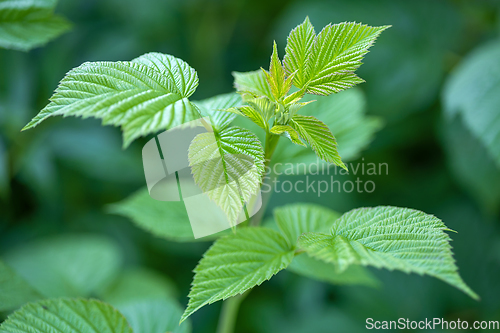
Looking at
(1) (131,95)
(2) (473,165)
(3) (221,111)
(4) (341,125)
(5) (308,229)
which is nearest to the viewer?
(1) (131,95)

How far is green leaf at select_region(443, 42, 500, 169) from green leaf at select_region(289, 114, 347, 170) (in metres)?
0.86

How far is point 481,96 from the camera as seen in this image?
1.19 m

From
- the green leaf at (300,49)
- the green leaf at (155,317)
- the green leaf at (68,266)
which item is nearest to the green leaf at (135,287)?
the green leaf at (68,266)

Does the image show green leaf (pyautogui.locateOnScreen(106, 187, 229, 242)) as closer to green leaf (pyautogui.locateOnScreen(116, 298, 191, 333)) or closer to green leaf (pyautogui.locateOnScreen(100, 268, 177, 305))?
green leaf (pyautogui.locateOnScreen(116, 298, 191, 333))

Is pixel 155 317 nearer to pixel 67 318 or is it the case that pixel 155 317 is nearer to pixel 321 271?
pixel 67 318

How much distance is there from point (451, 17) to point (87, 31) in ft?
5.57

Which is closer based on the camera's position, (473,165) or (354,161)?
(473,165)

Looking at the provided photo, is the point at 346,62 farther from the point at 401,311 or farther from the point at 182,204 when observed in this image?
the point at 401,311

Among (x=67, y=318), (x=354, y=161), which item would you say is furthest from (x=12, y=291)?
(x=354, y=161)

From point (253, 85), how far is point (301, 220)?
281 millimetres

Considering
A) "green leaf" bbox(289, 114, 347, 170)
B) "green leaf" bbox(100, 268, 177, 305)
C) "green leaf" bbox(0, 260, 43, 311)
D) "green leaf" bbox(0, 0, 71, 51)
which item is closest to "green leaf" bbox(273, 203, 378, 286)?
"green leaf" bbox(289, 114, 347, 170)

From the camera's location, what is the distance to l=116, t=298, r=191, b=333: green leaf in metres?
0.68

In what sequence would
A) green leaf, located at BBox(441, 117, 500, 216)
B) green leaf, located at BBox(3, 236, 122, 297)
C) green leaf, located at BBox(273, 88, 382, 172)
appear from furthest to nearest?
green leaf, located at BBox(441, 117, 500, 216) → green leaf, located at BBox(3, 236, 122, 297) → green leaf, located at BBox(273, 88, 382, 172)

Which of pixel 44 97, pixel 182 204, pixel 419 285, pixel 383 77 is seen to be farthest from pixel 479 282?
pixel 44 97
